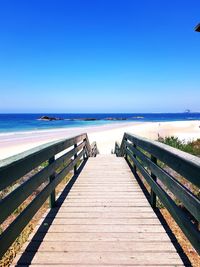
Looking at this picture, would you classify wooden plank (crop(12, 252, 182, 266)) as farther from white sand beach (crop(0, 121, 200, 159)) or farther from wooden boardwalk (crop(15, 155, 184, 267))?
white sand beach (crop(0, 121, 200, 159))

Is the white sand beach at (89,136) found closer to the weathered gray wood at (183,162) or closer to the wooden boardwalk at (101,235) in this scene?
the wooden boardwalk at (101,235)

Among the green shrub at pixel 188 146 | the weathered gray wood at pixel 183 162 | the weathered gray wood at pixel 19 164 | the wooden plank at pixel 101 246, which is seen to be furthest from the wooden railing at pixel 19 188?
the green shrub at pixel 188 146

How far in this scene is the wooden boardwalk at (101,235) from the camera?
3053mm

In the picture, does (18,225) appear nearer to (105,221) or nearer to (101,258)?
(101,258)

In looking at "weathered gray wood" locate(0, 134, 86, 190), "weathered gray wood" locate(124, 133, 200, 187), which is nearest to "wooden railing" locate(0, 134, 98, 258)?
"weathered gray wood" locate(0, 134, 86, 190)

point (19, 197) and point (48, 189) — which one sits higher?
point (19, 197)

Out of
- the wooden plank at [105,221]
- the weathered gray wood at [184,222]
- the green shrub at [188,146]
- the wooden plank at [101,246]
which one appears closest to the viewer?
the weathered gray wood at [184,222]

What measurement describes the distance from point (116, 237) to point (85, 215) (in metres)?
0.91

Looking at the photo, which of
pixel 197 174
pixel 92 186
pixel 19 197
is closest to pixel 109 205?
pixel 92 186

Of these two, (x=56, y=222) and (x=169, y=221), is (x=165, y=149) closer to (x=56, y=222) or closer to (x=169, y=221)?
(x=169, y=221)

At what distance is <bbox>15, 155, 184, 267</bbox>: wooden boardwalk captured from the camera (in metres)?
3.05

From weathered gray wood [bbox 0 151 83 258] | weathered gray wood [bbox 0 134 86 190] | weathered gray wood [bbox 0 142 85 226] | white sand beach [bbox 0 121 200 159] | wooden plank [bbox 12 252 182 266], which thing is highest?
weathered gray wood [bbox 0 134 86 190]

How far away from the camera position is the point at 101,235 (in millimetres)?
3650

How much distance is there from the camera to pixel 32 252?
3.20 meters
